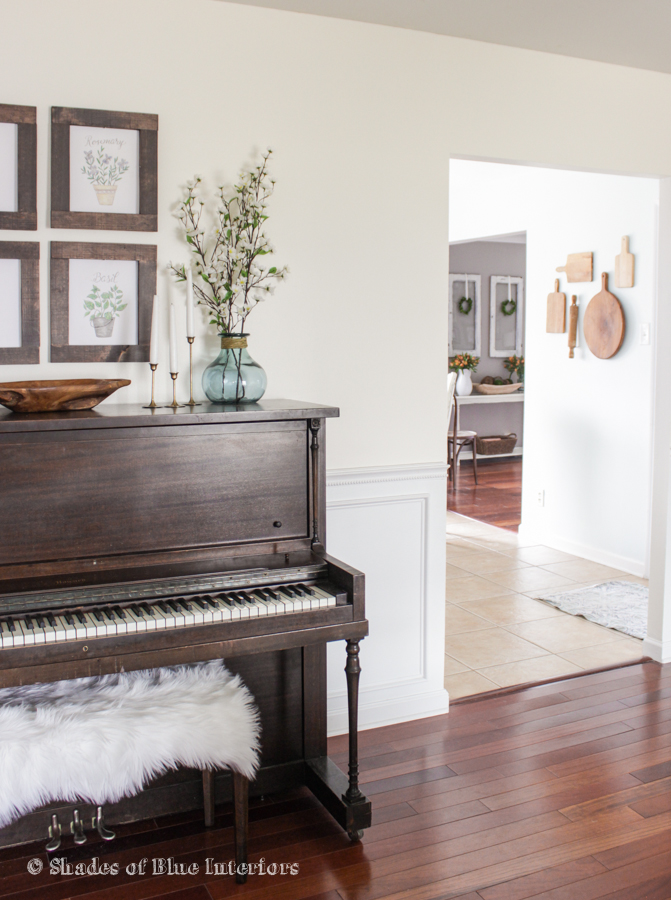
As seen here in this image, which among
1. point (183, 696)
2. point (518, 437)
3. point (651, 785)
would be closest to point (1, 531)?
point (183, 696)

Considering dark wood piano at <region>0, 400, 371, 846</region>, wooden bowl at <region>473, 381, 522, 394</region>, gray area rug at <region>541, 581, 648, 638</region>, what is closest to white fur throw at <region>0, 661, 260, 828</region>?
dark wood piano at <region>0, 400, 371, 846</region>

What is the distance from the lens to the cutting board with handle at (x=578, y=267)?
5.31m

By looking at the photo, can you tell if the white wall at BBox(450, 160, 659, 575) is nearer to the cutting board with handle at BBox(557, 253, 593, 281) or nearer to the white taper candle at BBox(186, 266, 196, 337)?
the cutting board with handle at BBox(557, 253, 593, 281)

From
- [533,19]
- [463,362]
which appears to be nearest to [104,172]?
[533,19]

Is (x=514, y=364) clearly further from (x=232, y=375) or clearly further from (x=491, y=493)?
(x=232, y=375)

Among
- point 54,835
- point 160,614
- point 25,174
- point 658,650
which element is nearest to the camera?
point 160,614

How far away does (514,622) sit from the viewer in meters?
4.29

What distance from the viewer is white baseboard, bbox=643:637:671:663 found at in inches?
146

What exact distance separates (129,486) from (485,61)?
2.08 meters

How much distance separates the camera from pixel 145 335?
2.68 meters

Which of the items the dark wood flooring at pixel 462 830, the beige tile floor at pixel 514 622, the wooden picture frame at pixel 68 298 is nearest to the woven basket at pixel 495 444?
the beige tile floor at pixel 514 622

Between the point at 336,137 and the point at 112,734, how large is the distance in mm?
2071

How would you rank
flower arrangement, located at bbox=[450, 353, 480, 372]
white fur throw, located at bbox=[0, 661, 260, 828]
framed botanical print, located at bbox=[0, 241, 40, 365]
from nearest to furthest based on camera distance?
white fur throw, located at bbox=[0, 661, 260, 828] → framed botanical print, located at bbox=[0, 241, 40, 365] → flower arrangement, located at bbox=[450, 353, 480, 372]

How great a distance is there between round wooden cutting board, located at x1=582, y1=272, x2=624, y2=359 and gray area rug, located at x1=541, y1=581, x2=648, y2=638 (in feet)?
4.86
